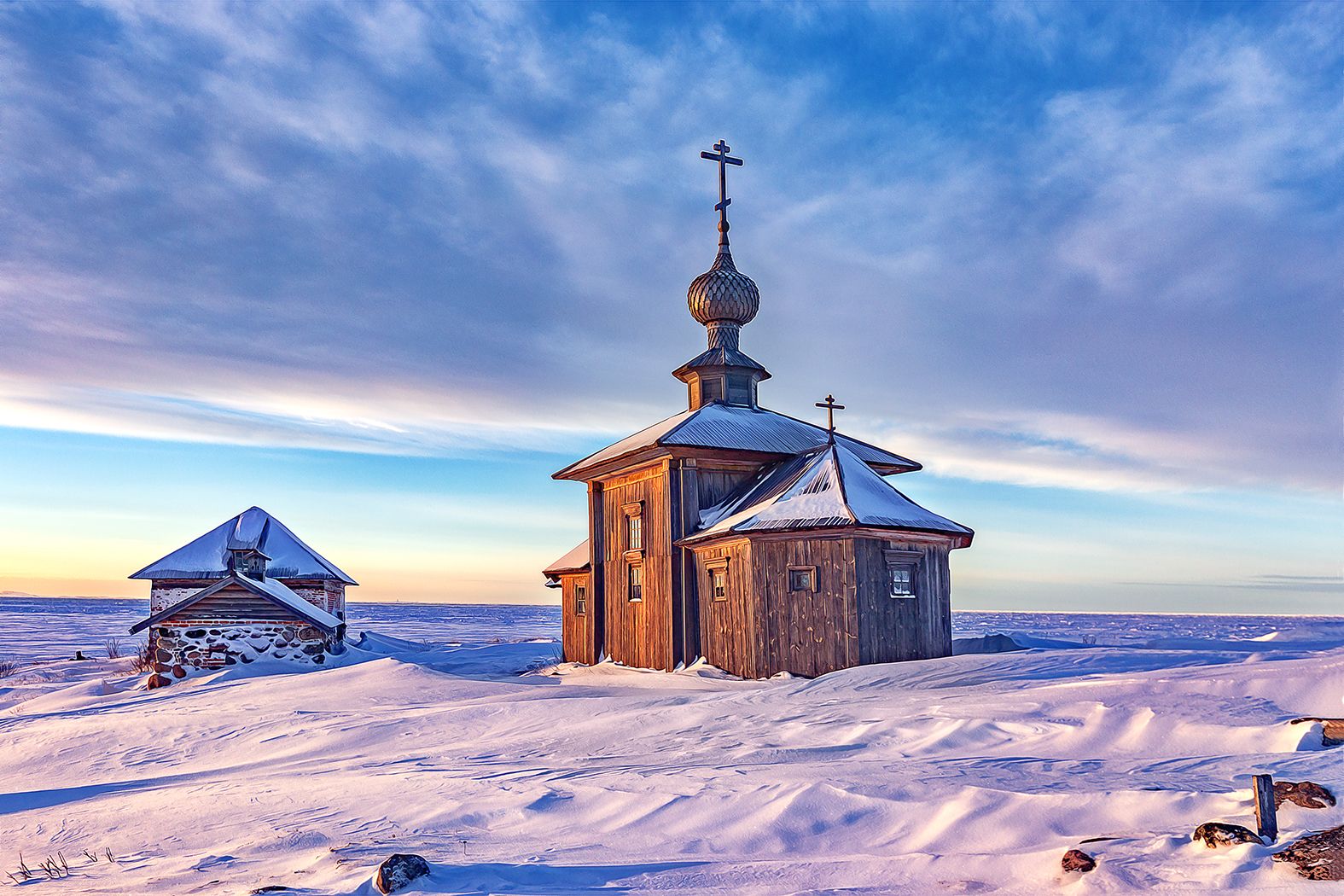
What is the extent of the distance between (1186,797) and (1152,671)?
867cm

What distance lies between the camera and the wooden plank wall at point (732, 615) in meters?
21.5

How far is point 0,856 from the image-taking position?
32.3ft

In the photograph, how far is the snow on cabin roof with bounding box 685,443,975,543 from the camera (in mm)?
20828

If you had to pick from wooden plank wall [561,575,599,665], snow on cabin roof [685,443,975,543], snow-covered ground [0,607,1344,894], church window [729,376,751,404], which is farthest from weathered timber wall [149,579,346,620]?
snow on cabin roof [685,443,975,543]

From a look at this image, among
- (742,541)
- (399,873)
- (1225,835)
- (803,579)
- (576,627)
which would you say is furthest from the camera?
(576,627)

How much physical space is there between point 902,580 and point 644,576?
675 cm

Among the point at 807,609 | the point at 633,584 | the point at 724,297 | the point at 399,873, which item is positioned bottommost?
the point at 399,873

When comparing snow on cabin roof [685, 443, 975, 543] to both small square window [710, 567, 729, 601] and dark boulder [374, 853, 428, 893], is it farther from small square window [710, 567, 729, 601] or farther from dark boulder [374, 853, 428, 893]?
dark boulder [374, 853, 428, 893]

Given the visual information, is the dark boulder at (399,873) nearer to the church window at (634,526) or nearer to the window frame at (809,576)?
the window frame at (809,576)

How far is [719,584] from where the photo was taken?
903 inches

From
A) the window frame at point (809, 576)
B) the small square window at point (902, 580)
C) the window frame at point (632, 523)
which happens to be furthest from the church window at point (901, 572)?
the window frame at point (632, 523)

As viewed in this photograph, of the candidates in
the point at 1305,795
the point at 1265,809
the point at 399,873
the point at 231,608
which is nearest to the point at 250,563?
the point at 231,608

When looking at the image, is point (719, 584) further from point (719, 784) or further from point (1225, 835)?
point (1225, 835)

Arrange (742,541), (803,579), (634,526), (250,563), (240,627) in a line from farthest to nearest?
(250,563) < (240,627) < (634,526) < (742,541) < (803,579)
